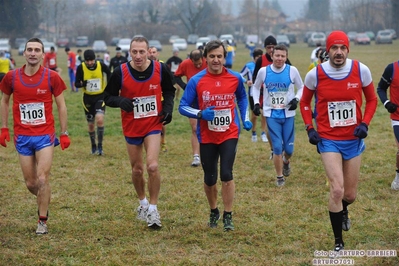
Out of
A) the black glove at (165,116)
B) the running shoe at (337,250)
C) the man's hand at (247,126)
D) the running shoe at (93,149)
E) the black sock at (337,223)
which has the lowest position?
the running shoe at (93,149)

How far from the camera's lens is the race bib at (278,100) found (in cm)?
955

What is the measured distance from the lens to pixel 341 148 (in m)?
6.23

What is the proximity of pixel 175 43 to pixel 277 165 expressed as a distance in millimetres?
61604

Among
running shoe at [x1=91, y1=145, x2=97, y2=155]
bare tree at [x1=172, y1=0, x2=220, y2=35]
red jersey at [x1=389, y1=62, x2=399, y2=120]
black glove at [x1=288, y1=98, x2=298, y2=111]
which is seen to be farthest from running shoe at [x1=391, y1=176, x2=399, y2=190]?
bare tree at [x1=172, y1=0, x2=220, y2=35]

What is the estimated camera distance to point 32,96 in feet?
23.6

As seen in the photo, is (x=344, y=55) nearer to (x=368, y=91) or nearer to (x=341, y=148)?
(x=368, y=91)

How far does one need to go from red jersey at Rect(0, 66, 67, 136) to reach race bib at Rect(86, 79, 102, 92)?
521 cm

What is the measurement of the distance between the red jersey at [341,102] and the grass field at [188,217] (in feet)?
3.97

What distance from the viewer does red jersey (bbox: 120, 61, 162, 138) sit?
24.1 feet

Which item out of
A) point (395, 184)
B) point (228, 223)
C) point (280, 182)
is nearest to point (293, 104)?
point (280, 182)

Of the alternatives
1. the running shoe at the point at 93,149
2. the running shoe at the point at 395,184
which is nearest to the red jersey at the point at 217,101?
the running shoe at the point at 395,184

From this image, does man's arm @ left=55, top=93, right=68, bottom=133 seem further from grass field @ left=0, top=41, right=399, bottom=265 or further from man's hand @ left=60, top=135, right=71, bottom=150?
grass field @ left=0, top=41, right=399, bottom=265

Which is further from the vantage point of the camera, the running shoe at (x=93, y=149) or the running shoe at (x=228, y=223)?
the running shoe at (x=93, y=149)

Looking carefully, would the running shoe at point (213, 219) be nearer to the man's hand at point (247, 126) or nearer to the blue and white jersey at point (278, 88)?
the man's hand at point (247, 126)
